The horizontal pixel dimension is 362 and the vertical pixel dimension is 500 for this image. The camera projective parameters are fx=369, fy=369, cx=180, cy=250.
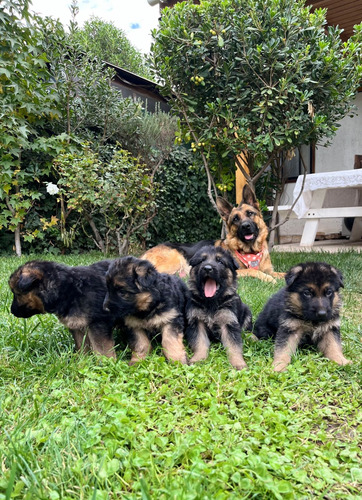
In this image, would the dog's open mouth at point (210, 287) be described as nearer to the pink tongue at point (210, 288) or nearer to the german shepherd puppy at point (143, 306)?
the pink tongue at point (210, 288)

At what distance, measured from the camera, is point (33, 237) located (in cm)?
887

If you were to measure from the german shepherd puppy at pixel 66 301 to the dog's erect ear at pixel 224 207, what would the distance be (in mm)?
4243

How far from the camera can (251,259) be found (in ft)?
21.9

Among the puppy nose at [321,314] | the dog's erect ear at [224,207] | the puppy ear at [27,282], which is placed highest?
the dog's erect ear at [224,207]

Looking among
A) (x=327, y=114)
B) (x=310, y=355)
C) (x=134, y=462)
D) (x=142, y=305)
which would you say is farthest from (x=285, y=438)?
(x=327, y=114)

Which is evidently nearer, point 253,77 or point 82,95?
point 253,77

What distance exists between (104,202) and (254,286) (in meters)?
4.36

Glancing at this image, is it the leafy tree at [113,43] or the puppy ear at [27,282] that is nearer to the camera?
the puppy ear at [27,282]

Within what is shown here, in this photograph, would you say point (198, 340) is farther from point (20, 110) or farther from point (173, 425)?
point (20, 110)

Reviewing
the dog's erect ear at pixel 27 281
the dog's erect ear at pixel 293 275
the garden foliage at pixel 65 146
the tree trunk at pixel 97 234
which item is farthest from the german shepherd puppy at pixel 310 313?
the tree trunk at pixel 97 234

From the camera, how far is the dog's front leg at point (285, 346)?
290 centimetres

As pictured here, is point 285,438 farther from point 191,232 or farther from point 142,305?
point 191,232

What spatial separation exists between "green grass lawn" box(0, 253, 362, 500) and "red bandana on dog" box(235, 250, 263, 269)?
3.39 meters

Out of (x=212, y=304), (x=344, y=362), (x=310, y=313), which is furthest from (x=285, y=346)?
(x=212, y=304)
